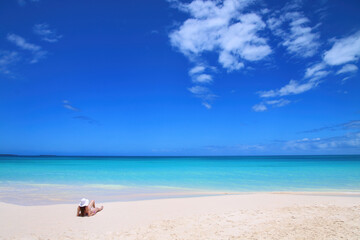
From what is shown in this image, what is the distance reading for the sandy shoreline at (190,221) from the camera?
5297mm

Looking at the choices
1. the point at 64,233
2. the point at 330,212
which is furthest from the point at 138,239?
the point at 330,212

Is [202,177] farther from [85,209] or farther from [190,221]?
[85,209]

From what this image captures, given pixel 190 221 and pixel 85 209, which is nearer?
pixel 190 221

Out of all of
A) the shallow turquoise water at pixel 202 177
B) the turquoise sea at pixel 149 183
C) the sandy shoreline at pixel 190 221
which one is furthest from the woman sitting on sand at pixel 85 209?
the shallow turquoise water at pixel 202 177

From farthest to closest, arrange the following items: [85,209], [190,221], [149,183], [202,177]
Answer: [202,177], [149,183], [85,209], [190,221]

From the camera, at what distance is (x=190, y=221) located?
21.0 ft

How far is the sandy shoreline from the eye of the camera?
17.4 ft

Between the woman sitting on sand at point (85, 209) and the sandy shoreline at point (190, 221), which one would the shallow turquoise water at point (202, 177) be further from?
the woman sitting on sand at point (85, 209)

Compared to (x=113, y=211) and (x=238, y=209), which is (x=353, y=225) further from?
(x=113, y=211)

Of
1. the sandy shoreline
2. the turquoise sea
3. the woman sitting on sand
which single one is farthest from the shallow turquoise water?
the woman sitting on sand

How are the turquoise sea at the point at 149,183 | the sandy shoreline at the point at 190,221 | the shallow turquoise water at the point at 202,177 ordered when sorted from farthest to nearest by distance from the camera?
1. the shallow turquoise water at the point at 202,177
2. the turquoise sea at the point at 149,183
3. the sandy shoreline at the point at 190,221

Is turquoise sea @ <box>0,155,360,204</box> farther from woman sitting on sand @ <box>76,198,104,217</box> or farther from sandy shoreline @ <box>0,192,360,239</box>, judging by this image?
woman sitting on sand @ <box>76,198,104,217</box>

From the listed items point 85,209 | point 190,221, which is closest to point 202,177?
point 190,221

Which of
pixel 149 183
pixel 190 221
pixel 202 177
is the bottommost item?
pixel 149 183
